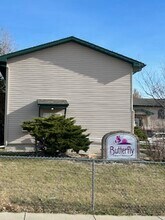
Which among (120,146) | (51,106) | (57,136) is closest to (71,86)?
(51,106)

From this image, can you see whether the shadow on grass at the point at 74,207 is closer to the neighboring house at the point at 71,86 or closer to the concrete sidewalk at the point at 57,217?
the concrete sidewalk at the point at 57,217

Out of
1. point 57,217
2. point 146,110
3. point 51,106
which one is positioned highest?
point 146,110

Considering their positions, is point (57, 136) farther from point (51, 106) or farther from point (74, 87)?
point (74, 87)

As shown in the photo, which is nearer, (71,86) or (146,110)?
(71,86)

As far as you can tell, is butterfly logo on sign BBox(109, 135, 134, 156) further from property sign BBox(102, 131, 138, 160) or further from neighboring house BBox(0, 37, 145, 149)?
neighboring house BBox(0, 37, 145, 149)

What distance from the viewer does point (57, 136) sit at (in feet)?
57.0

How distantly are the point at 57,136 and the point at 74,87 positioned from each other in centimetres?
666

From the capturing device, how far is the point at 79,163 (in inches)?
612

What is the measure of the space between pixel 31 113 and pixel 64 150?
248 inches

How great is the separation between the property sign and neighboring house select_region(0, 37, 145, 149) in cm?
755

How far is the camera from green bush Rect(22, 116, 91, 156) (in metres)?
17.3

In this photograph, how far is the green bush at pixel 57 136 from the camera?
56.6ft

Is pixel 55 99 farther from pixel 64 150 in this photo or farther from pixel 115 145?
pixel 115 145

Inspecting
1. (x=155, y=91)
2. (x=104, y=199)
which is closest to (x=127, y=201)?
(x=104, y=199)
